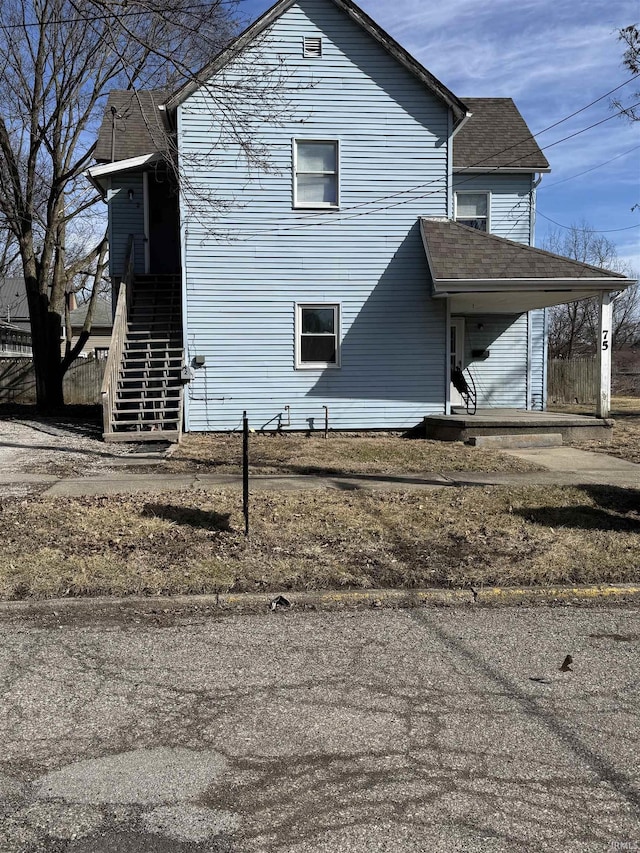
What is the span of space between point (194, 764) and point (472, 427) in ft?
38.1

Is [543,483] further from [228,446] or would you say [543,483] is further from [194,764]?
[194,764]

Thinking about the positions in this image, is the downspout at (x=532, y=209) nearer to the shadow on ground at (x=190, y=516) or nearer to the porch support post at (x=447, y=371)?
the porch support post at (x=447, y=371)

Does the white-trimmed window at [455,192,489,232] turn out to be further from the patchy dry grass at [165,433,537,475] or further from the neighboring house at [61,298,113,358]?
the neighboring house at [61,298,113,358]

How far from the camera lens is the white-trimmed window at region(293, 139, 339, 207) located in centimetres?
1552

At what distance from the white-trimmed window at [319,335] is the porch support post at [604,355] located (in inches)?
220

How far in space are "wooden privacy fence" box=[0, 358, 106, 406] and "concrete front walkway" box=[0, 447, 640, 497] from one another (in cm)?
1874

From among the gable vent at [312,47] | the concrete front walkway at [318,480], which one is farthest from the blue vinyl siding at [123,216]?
the concrete front walkway at [318,480]

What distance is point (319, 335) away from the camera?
15742mm

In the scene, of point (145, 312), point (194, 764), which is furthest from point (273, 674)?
point (145, 312)

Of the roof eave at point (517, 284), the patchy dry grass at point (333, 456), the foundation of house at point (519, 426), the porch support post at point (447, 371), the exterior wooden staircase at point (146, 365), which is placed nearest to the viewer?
the patchy dry grass at point (333, 456)

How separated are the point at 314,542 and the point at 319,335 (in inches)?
363

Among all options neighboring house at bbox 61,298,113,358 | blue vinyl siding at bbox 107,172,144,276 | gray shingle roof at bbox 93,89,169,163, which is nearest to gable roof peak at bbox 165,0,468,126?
blue vinyl siding at bbox 107,172,144,276

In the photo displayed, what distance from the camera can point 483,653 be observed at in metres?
4.75

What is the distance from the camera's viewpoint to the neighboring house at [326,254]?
1506 centimetres
